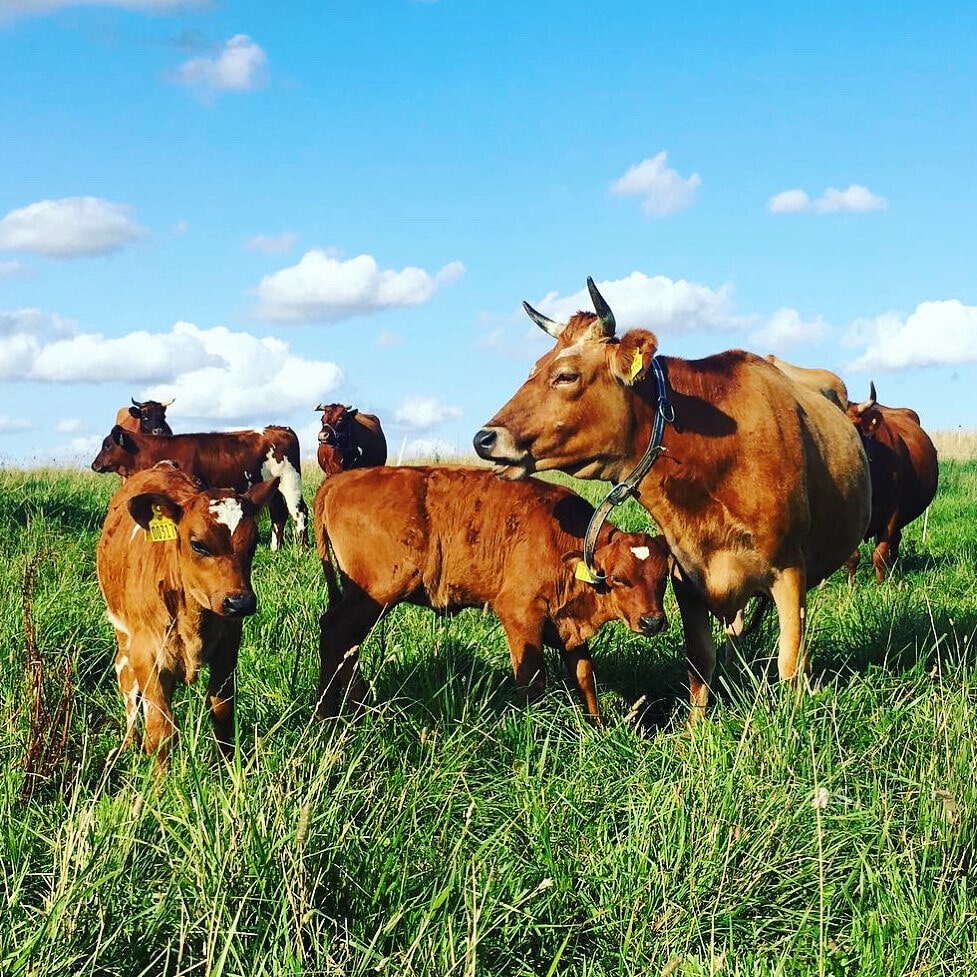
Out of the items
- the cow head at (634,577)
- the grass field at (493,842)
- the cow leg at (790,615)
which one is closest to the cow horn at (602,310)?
the cow head at (634,577)

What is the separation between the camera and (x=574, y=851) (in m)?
4.06

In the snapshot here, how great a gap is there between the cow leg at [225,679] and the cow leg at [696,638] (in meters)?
2.40

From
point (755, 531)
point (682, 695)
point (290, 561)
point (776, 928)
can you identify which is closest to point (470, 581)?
point (682, 695)

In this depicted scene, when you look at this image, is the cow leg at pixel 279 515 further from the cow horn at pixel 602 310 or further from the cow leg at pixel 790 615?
the cow leg at pixel 790 615

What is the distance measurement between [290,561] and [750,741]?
6.93 meters

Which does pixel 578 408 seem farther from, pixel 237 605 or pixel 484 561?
pixel 237 605

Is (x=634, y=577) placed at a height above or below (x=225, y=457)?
below

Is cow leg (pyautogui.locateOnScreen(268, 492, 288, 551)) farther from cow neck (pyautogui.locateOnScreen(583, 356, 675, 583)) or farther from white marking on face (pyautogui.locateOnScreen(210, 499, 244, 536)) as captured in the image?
cow neck (pyautogui.locateOnScreen(583, 356, 675, 583))

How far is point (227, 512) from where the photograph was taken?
569 cm

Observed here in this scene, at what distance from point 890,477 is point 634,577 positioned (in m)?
6.69

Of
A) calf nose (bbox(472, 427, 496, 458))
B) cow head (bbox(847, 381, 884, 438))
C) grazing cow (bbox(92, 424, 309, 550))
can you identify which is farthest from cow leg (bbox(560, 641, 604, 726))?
grazing cow (bbox(92, 424, 309, 550))

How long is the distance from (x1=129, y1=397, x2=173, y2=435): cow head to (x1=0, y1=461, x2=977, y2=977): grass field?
38.2 feet

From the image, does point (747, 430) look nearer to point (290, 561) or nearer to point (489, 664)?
point (489, 664)

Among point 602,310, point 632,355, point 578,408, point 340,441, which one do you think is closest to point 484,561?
point 578,408
